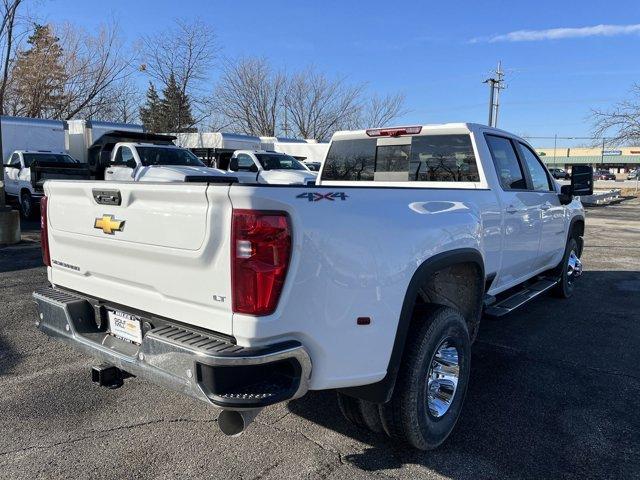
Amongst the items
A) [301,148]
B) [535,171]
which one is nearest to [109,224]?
[535,171]

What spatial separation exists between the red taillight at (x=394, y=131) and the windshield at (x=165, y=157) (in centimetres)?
985

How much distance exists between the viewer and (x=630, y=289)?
7.56m

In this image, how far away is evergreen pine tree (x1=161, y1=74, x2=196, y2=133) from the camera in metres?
33.0

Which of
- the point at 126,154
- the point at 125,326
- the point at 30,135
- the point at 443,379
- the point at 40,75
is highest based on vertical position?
the point at 40,75

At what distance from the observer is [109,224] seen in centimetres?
279

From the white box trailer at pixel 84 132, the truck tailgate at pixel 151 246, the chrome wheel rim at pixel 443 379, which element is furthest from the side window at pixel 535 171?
the white box trailer at pixel 84 132

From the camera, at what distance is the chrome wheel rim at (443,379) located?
316 centimetres

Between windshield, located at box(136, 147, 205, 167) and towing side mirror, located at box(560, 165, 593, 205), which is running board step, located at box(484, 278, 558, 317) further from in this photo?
windshield, located at box(136, 147, 205, 167)

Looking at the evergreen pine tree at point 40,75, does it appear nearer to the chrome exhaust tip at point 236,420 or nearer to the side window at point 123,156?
the side window at point 123,156

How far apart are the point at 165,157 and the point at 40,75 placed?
62.2 feet

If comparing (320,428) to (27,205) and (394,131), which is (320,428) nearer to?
(394,131)

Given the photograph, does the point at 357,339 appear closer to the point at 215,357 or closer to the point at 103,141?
the point at 215,357

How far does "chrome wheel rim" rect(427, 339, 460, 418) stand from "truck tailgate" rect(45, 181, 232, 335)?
1.47 m

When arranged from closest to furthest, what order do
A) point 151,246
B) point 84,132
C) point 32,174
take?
point 151,246 < point 32,174 < point 84,132
